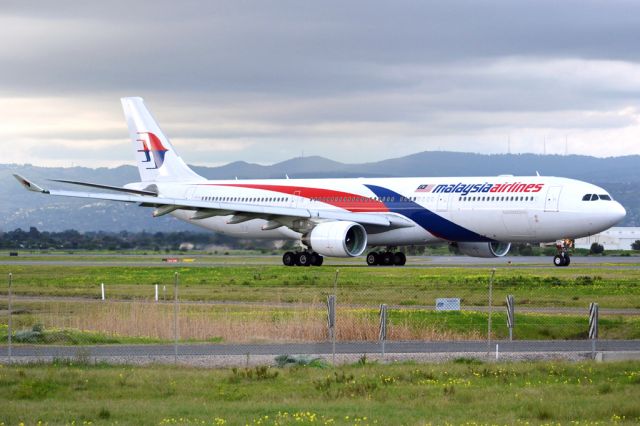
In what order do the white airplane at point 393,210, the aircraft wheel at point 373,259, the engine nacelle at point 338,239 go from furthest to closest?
the aircraft wheel at point 373,259 → the engine nacelle at point 338,239 → the white airplane at point 393,210

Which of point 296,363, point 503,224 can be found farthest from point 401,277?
point 296,363

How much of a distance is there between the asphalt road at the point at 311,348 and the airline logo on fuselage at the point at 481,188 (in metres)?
28.2

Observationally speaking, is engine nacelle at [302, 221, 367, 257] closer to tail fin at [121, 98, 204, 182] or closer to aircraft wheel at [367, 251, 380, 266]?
aircraft wheel at [367, 251, 380, 266]

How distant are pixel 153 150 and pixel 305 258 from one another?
15776 mm

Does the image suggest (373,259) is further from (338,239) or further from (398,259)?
(338,239)

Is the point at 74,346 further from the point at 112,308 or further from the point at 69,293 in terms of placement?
the point at 69,293

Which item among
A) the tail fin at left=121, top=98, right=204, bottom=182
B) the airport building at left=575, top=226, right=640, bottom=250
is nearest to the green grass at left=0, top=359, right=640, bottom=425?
the tail fin at left=121, top=98, right=204, bottom=182

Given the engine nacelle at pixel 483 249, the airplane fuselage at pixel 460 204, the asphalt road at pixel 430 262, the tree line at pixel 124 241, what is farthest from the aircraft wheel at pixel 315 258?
the tree line at pixel 124 241

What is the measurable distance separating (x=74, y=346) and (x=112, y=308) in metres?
7.31

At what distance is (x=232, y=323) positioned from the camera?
32.4 metres

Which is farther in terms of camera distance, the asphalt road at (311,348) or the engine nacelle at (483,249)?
the engine nacelle at (483,249)

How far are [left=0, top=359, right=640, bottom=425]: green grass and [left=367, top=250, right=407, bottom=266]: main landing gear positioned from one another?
3946 centimetres

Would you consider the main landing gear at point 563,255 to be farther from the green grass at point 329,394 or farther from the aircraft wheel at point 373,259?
the green grass at point 329,394

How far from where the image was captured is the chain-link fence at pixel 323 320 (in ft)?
91.7
